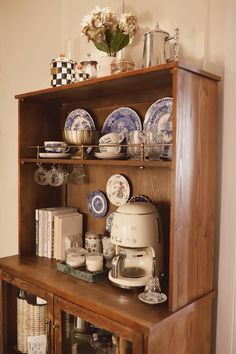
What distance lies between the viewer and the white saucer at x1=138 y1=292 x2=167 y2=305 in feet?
4.28

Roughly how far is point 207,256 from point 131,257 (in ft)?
1.04

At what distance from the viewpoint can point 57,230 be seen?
6.12 ft

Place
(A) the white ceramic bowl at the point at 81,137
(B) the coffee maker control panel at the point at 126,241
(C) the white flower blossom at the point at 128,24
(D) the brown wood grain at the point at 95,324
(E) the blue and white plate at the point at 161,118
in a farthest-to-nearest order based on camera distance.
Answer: (A) the white ceramic bowl at the point at 81,137
(C) the white flower blossom at the point at 128,24
(E) the blue and white plate at the point at 161,118
(B) the coffee maker control panel at the point at 126,241
(D) the brown wood grain at the point at 95,324

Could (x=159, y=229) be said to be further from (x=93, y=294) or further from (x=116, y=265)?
(x=93, y=294)

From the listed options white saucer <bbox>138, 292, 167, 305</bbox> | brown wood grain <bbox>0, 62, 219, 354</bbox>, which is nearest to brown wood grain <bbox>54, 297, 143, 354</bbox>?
brown wood grain <bbox>0, 62, 219, 354</bbox>

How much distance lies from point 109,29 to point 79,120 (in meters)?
0.52

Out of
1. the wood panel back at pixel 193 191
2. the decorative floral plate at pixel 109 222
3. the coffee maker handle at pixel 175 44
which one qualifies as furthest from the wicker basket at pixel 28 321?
the coffee maker handle at pixel 175 44

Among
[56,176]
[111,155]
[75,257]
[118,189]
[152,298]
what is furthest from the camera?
[56,176]

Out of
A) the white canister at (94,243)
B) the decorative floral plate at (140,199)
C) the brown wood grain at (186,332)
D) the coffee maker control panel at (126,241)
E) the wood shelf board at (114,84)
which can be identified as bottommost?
the brown wood grain at (186,332)

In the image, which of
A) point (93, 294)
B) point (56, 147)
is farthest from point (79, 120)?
point (93, 294)

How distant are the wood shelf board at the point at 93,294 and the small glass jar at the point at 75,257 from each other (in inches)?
2.6

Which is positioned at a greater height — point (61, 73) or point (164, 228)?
point (61, 73)

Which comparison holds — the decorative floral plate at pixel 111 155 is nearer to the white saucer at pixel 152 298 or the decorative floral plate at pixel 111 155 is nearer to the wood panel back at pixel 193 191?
the wood panel back at pixel 193 191

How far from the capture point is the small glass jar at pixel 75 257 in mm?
1660
